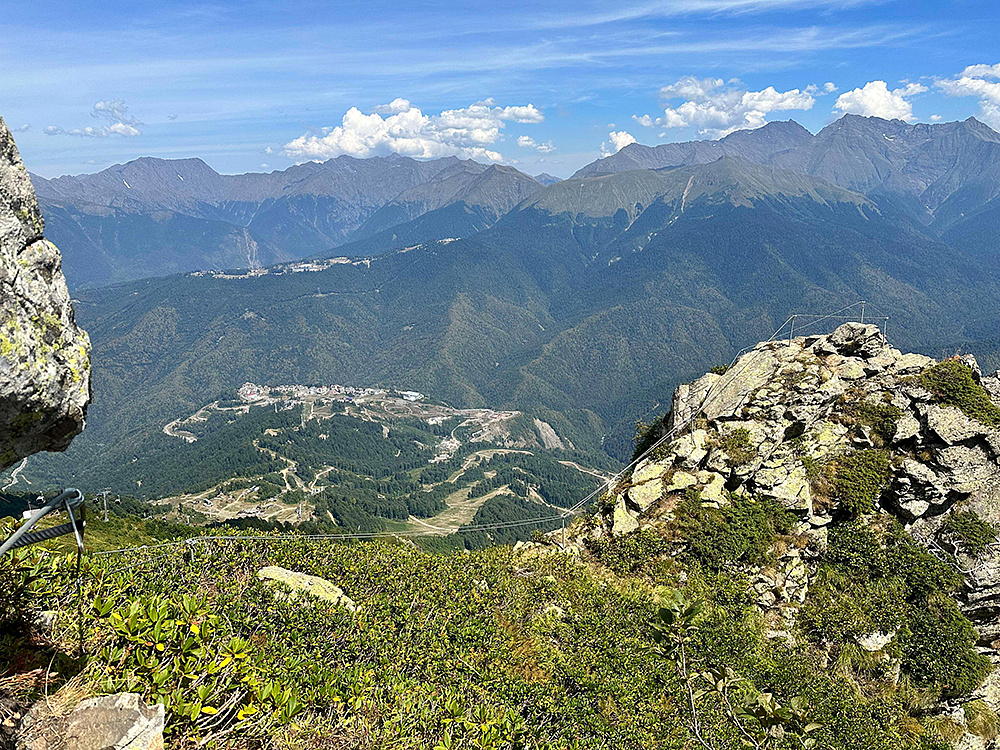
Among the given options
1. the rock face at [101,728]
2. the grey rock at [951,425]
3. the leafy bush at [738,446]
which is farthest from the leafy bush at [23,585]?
the grey rock at [951,425]

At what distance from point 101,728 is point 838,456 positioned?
91.6ft

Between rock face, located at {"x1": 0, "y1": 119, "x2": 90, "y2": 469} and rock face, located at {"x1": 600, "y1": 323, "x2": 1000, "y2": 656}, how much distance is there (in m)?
20.6

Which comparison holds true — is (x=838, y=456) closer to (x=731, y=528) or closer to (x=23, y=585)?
(x=731, y=528)

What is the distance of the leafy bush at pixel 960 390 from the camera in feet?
84.1

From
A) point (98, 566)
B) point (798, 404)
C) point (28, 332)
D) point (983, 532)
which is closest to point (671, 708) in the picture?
point (98, 566)

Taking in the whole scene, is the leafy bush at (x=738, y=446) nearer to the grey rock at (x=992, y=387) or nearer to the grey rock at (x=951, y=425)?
the grey rock at (x=951, y=425)

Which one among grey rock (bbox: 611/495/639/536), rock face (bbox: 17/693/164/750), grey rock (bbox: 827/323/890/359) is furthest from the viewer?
grey rock (bbox: 827/323/890/359)

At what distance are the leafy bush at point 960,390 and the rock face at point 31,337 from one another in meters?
32.2

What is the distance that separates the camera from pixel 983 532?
2244 centimetres

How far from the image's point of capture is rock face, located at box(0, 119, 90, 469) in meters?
4.42

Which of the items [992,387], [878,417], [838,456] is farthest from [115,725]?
[992,387]

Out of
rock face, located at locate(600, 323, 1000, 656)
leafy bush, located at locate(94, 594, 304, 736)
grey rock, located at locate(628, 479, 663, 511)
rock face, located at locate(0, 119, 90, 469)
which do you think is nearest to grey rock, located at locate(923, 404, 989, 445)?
rock face, located at locate(600, 323, 1000, 656)

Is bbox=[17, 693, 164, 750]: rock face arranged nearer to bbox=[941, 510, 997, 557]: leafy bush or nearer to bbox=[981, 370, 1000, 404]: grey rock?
bbox=[941, 510, 997, 557]: leafy bush

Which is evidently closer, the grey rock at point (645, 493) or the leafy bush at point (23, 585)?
the leafy bush at point (23, 585)
